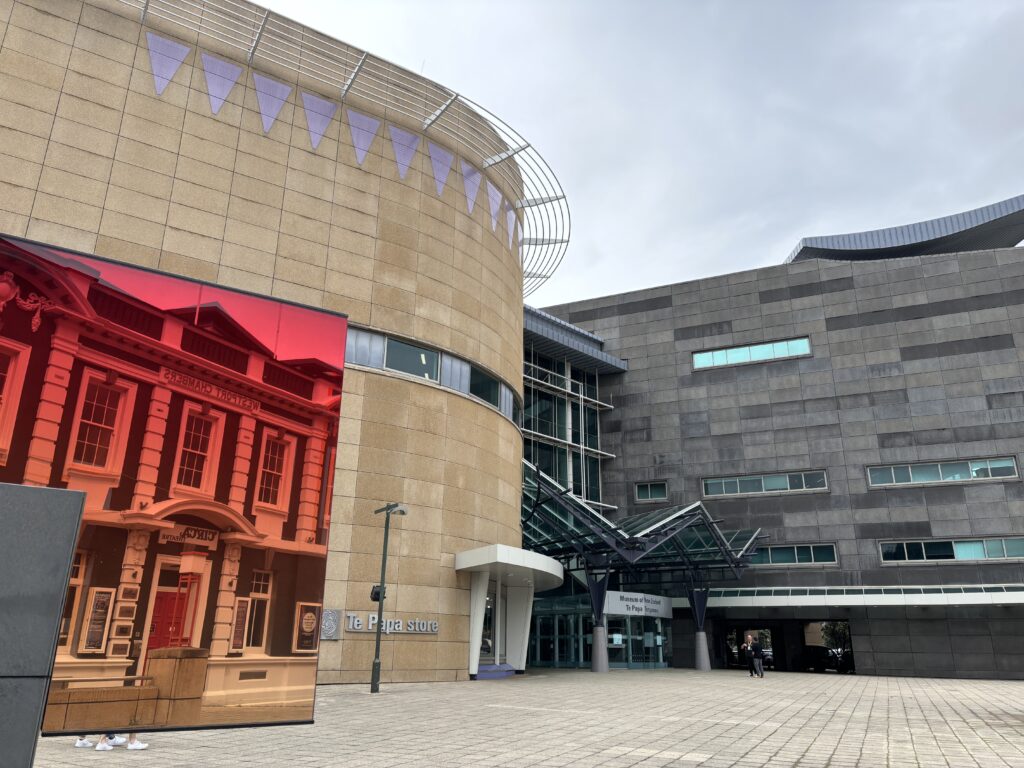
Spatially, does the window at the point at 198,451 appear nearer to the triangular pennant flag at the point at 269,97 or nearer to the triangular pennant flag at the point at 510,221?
the triangular pennant flag at the point at 269,97

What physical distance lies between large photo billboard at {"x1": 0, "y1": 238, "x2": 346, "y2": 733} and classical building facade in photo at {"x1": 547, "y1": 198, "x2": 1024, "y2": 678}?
130 feet

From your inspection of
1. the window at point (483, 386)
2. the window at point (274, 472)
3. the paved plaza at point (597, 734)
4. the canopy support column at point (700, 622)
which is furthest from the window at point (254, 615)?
the canopy support column at point (700, 622)

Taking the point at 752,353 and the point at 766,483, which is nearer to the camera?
the point at 766,483

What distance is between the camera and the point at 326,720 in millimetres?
13719

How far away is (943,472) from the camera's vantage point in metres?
42.0

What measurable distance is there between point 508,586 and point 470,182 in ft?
58.0

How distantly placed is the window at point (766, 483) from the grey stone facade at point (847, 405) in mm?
489

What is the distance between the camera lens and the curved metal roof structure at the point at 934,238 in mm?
51594

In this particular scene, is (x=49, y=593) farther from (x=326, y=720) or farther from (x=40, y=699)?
(x=326, y=720)

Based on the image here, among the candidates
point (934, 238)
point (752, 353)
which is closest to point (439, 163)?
point (752, 353)

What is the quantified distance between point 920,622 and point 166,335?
144 ft

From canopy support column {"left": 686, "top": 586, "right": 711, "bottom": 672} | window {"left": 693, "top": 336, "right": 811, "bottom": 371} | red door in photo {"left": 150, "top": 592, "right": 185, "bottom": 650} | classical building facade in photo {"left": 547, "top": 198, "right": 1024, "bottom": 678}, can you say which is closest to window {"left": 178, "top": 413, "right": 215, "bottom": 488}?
red door in photo {"left": 150, "top": 592, "right": 185, "bottom": 650}

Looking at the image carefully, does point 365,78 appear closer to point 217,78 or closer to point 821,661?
point 217,78

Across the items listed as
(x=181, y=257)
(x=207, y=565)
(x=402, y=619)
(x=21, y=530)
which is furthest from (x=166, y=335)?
(x=402, y=619)
